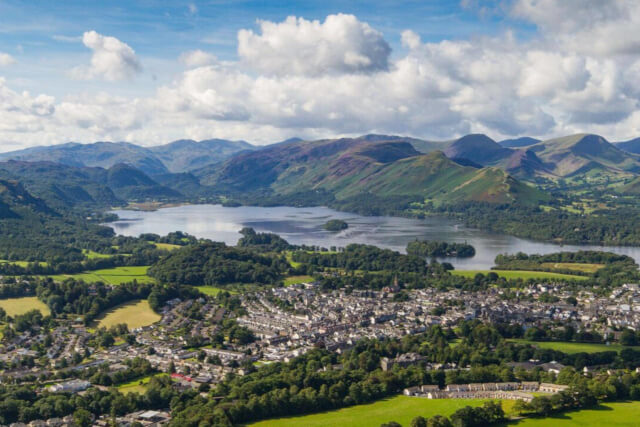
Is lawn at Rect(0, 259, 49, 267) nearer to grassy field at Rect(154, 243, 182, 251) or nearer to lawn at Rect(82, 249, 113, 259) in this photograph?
lawn at Rect(82, 249, 113, 259)

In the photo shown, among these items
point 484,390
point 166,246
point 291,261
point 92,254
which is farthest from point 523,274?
point 92,254

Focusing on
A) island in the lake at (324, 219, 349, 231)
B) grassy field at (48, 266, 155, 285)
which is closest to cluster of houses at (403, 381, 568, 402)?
grassy field at (48, 266, 155, 285)

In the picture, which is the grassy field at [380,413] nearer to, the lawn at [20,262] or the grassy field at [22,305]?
the grassy field at [22,305]

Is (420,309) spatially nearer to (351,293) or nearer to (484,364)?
(351,293)

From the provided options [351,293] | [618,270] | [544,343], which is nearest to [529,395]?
[544,343]

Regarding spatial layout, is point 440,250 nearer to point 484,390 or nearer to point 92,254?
point 92,254

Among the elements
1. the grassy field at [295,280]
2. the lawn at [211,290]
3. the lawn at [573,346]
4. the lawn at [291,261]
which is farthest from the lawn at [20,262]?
the lawn at [573,346]

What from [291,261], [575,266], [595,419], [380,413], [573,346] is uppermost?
[575,266]
